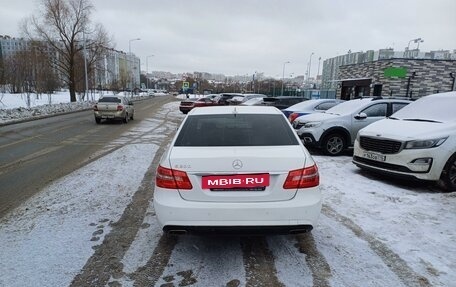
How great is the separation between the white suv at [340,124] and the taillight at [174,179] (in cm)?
691

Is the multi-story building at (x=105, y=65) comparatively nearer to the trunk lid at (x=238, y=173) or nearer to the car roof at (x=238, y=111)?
the car roof at (x=238, y=111)

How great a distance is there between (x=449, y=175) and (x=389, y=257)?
3.37 metres

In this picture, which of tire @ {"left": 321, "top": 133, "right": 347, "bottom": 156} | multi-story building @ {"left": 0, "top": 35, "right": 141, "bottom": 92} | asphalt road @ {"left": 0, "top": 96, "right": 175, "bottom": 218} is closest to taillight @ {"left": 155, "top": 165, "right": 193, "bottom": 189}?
asphalt road @ {"left": 0, "top": 96, "right": 175, "bottom": 218}

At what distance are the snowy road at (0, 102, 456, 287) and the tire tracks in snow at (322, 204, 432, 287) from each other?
0.01 meters

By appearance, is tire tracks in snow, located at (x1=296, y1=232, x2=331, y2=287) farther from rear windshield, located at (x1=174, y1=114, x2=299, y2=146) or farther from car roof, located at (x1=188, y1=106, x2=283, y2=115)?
car roof, located at (x1=188, y1=106, x2=283, y2=115)

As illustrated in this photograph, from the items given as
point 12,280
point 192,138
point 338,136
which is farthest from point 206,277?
point 338,136

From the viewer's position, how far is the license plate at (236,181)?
127 inches

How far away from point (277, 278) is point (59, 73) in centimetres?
4654

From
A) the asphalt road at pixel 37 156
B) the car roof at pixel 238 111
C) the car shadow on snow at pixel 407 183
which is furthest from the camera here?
the car shadow on snow at pixel 407 183

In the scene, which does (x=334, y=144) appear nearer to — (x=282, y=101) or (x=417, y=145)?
(x=417, y=145)

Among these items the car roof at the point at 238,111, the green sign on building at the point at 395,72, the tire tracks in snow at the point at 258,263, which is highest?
the green sign on building at the point at 395,72

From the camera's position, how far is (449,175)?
19.9 feet

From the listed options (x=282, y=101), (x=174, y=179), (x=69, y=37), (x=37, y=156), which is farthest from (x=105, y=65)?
(x=174, y=179)

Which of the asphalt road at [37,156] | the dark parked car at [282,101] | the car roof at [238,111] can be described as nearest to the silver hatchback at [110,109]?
the asphalt road at [37,156]
